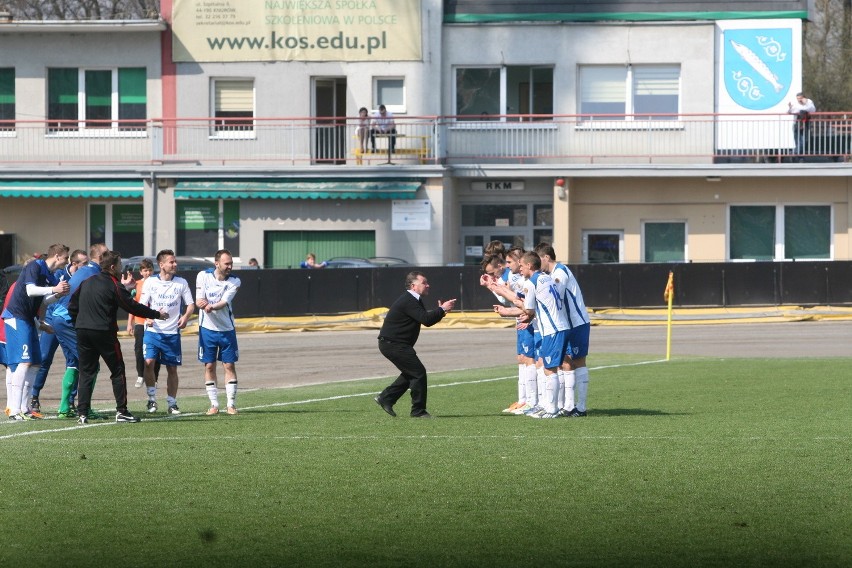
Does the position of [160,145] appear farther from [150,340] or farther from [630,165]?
[150,340]

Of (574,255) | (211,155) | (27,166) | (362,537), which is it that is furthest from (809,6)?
(362,537)

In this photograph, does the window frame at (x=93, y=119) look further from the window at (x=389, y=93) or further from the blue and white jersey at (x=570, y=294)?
the blue and white jersey at (x=570, y=294)

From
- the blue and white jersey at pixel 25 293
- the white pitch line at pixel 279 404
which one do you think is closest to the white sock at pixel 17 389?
the white pitch line at pixel 279 404

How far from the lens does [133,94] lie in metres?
41.2

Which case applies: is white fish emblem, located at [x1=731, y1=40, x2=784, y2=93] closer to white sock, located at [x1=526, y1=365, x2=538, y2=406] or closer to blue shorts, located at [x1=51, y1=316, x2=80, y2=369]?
white sock, located at [x1=526, y1=365, x2=538, y2=406]

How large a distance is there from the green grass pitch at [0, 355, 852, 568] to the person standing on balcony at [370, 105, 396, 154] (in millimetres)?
23888

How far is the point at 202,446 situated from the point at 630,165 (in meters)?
27.8

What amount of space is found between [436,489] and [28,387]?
7.26 m

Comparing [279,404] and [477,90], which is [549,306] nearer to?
[279,404]

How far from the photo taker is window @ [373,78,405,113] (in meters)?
40.7

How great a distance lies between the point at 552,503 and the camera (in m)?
9.66

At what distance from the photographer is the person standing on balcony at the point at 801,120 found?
38500 mm

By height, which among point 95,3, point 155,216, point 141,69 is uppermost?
point 95,3

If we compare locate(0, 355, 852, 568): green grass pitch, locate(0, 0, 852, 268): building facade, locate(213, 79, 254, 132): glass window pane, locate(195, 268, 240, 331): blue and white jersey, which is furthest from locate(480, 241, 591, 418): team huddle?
locate(213, 79, 254, 132): glass window pane
